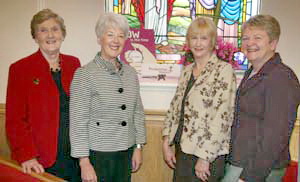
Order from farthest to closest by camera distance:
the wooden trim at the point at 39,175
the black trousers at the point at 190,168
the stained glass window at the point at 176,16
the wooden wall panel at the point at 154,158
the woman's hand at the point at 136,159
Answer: the stained glass window at the point at 176,16, the wooden wall panel at the point at 154,158, the woman's hand at the point at 136,159, the black trousers at the point at 190,168, the wooden trim at the point at 39,175

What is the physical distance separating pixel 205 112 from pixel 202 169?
281mm

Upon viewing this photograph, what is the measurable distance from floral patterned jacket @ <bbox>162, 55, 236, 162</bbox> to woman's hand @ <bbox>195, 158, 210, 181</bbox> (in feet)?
0.11

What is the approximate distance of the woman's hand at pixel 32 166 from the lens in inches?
57.5

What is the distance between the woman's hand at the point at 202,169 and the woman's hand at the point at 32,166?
0.78 meters

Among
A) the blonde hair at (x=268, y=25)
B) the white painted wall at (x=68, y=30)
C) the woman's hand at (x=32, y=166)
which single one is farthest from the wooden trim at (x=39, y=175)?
the blonde hair at (x=268, y=25)

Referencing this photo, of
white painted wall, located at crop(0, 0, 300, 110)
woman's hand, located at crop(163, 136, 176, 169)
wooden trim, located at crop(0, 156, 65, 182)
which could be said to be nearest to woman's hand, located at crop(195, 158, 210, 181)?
woman's hand, located at crop(163, 136, 176, 169)

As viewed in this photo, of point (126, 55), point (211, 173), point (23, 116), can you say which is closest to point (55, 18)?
point (23, 116)

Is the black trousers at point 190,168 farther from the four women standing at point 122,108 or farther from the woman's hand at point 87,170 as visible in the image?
the woman's hand at point 87,170

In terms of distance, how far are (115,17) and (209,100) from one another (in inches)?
24.8

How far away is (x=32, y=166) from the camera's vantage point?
1476 millimetres

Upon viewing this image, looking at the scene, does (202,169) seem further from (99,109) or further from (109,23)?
(109,23)

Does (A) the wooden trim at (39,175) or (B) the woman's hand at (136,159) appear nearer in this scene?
(A) the wooden trim at (39,175)

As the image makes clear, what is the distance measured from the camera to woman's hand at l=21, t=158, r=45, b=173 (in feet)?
4.79

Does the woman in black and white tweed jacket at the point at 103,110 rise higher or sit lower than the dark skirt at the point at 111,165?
higher
